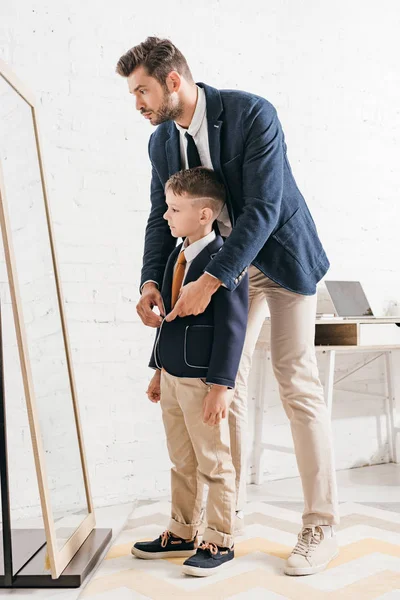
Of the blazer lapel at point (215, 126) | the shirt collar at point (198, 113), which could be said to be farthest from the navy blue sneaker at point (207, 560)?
the shirt collar at point (198, 113)

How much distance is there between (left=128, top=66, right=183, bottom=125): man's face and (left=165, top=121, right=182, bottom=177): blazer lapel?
11 cm

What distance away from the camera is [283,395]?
1843 millimetres

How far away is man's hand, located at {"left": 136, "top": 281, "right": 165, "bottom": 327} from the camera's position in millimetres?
1795

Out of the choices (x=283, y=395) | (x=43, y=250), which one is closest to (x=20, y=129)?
(x=43, y=250)

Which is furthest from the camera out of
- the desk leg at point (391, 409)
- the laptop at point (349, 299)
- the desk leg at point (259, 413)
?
the desk leg at point (391, 409)

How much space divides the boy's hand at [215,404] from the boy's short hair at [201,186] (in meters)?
0.44

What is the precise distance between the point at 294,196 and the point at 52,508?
1005 millimetres

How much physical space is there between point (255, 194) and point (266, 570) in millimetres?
945

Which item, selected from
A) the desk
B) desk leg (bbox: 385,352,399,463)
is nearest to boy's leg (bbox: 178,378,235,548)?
the desk

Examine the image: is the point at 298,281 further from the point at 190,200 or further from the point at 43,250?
the point at 43,250

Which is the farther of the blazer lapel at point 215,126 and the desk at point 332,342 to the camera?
the desk at point 332,342

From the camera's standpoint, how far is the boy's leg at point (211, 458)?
1714 millimetres

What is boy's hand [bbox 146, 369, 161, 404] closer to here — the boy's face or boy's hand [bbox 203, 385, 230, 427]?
boy's hand [bbox 203, 385, 230, 427]

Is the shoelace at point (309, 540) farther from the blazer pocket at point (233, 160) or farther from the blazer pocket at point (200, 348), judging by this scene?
the blazer pocket at point (233, 160)
